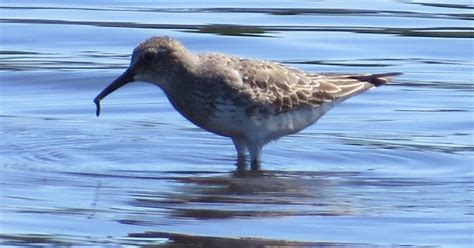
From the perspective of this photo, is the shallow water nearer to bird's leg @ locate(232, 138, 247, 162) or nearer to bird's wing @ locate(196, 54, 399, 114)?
bird's leg @ locate(232, 138, 247, 162)

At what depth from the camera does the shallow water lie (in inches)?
389

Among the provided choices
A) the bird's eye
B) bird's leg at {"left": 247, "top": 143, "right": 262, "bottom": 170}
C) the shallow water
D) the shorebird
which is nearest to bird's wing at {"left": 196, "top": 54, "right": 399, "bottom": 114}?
the shorebird

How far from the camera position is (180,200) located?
10.8 metres

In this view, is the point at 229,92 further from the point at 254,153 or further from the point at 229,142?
the point at 229,142

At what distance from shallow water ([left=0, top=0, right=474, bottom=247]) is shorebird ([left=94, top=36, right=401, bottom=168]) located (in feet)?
0.98

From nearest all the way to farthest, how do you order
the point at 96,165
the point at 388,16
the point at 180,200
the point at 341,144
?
1. the point at 180,200
2. the point at 96,165
3. the point at 341,144
4. the point at 388,16

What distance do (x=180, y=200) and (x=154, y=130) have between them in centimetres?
262

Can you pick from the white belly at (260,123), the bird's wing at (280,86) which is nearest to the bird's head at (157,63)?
the bird's wing at (280,86)

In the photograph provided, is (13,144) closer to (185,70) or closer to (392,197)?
(185,70)

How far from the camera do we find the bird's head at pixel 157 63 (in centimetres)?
1210

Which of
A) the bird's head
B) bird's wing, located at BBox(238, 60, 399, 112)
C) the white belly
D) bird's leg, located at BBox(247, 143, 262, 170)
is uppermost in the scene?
the bird's head

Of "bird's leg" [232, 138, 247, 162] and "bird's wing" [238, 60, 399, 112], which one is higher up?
"bird's wing" [238, 60, 399, 112]

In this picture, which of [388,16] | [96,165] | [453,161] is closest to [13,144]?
[96,165]

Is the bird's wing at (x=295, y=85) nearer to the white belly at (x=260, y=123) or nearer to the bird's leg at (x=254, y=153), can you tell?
the white belly at (x=260, y=123)
